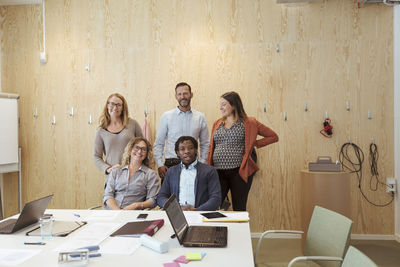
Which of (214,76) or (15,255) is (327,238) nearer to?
(15,255)

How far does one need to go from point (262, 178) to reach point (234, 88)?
1.15 meters

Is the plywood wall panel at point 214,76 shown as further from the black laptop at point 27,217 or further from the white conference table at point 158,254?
the white conference table at point 158,254

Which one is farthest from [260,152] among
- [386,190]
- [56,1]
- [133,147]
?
[56,1]

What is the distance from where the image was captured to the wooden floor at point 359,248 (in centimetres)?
339

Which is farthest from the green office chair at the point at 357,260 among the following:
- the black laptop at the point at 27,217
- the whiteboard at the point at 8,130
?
the whiteboard at the point at 8,130

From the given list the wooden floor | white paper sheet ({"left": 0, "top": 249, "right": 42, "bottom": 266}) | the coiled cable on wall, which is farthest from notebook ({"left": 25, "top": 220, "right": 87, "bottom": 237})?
the coiled cable on wall

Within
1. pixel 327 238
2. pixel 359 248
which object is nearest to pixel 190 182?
pixel 327 238

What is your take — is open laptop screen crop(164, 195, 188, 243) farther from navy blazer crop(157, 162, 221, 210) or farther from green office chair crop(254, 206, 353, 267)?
navy blazer crop(157, 162, 221, 210)

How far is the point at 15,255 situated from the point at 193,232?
85 centimetres

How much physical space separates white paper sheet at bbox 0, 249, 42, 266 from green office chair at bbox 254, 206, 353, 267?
1185 mm

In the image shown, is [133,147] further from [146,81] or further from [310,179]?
[310,179]

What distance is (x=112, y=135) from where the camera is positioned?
3311 mm

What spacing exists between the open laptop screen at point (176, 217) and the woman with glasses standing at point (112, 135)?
1.62 meters

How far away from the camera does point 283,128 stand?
13.7ft
